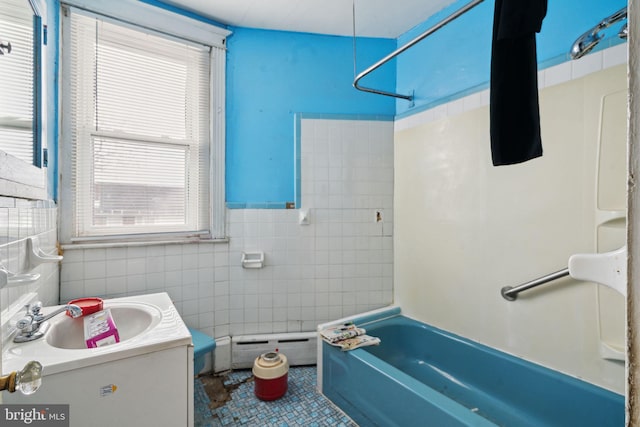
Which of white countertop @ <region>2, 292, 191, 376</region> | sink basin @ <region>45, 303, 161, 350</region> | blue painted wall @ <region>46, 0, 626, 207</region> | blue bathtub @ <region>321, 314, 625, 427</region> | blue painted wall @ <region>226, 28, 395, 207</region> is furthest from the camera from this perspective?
blue painted wall @ <region>226, 28, 395, 207</region>

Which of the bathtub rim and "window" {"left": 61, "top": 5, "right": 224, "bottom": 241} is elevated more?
"window" {"left": 61, "top": 5, "right": 224, "bottom": 241}

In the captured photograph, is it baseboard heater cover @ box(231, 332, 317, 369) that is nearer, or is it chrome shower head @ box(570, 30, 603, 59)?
chrome shower head @ box(570, 30, 603, 59)

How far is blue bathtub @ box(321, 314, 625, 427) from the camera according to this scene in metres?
1.39

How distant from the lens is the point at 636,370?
35 cm

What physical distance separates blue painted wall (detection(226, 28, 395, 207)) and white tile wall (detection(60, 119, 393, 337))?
0.43 feet

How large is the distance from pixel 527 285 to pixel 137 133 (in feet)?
8.01

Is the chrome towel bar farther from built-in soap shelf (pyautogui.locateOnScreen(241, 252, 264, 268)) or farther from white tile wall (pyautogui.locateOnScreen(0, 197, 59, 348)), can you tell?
white tile wall (pyautogui.locateOnScreen(0, 197, 59, 348))

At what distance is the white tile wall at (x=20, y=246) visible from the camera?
0.89m

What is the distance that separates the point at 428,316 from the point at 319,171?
1326 millimetres

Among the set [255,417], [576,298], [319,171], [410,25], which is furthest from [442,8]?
[255,417]

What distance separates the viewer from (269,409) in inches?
72.2

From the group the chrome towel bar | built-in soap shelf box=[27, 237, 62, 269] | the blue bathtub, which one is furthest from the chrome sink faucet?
the chrome towel bar

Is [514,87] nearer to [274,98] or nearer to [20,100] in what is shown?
[20,100]

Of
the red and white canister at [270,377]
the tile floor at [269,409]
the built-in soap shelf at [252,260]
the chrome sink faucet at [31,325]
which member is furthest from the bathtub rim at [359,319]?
the chrome sink faucet at [31,325]
